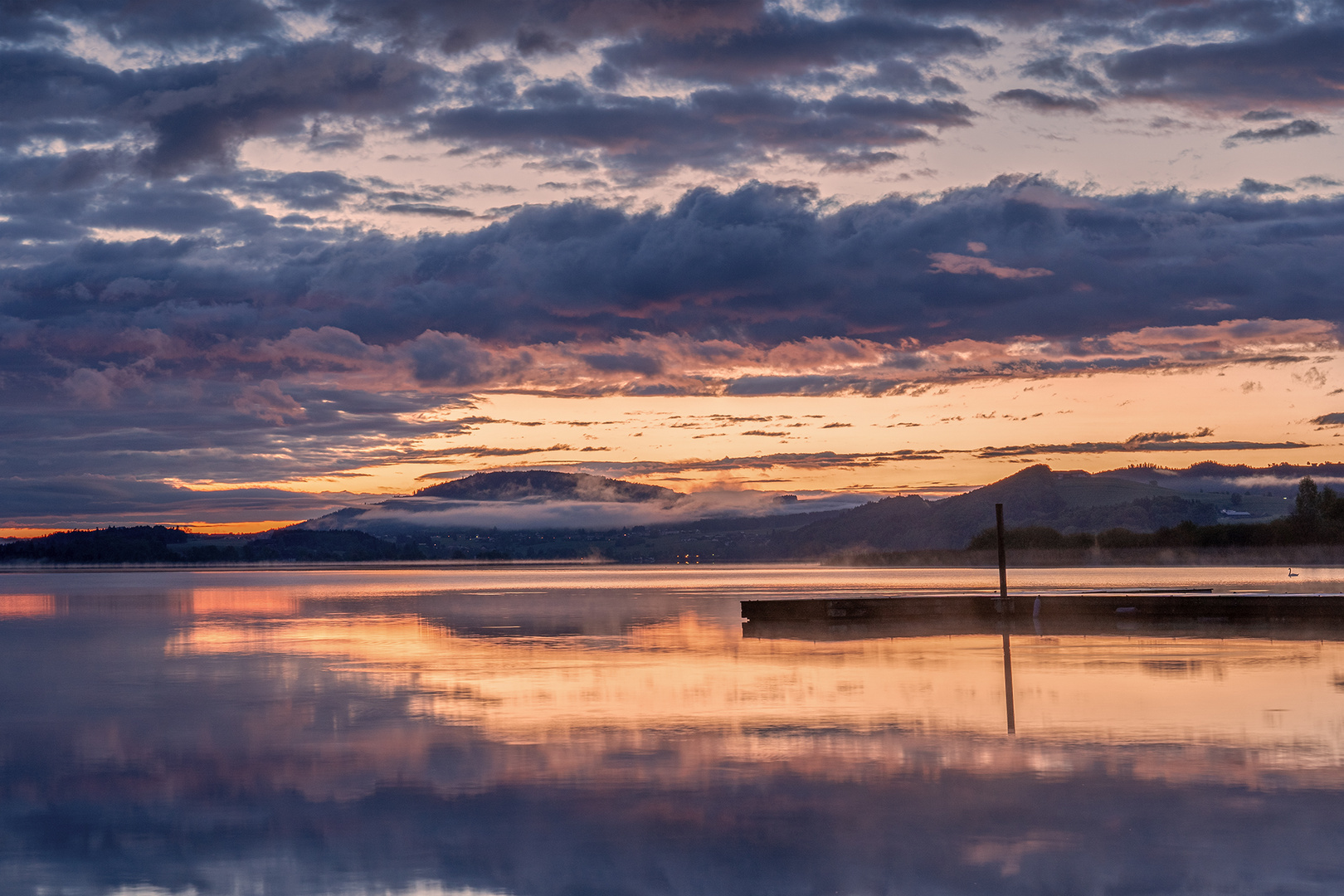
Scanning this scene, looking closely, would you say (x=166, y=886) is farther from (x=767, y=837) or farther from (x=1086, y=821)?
(x=1086, y=821)

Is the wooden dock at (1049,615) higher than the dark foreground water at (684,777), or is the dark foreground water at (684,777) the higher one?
the dark foreground water at (684,777)

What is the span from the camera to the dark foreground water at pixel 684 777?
12273mm

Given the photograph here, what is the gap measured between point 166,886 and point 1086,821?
31.2 ft

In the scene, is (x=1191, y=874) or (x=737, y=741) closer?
(x=1191, y=874)

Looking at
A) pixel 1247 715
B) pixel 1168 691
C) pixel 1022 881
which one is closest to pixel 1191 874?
pixel 1022 881

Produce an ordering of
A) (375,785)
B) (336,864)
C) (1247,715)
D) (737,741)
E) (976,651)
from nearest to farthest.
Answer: (336,864) < (375,785) < (737,741) < (1247,715) < (976,651)

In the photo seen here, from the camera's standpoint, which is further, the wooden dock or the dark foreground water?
the wooden dock

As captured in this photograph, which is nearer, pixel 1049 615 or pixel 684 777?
pixel 684 777

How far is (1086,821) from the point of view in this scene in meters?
13.9

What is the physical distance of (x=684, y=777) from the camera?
671 inches

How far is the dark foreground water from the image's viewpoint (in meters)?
12.3

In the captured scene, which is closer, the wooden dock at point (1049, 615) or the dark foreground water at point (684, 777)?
the dark foreground water at point (684, 777)

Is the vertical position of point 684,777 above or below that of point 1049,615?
above

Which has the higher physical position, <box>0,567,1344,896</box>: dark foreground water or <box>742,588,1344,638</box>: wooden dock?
<box>0,567,1344,896</box>: dark foreground water
